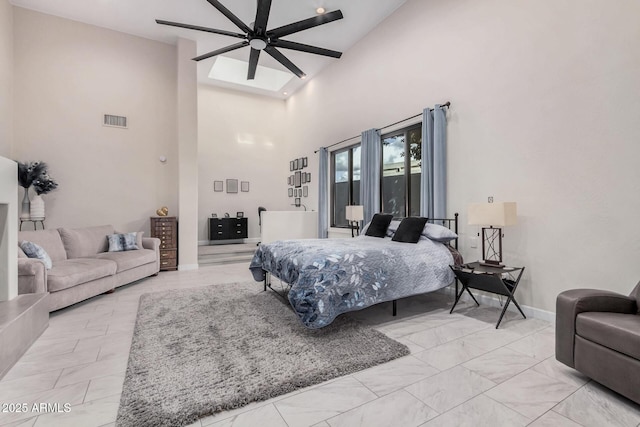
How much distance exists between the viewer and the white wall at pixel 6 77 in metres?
4.55

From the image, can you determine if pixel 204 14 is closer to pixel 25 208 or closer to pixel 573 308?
pixel 25 208

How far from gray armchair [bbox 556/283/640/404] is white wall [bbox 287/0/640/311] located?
84 cm

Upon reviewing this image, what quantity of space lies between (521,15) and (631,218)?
2424 mm

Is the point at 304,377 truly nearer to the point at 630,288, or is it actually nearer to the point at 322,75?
the point at 630,288

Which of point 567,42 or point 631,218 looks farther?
point 567,42

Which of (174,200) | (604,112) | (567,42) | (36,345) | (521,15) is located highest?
(521,15)

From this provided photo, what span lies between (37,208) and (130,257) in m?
1.83

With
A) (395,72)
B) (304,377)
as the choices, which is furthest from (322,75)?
(304,377)

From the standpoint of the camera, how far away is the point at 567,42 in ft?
9.83

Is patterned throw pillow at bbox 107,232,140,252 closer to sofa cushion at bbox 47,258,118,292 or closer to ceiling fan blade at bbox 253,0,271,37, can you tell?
sofa cushion at bbox 47,258,118,292

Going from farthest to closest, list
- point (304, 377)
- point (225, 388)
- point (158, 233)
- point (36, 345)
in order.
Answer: point (158, 233)
point (36, 345)
point (304, 377)
point (225, 388)

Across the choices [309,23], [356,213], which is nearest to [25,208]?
[309,23]

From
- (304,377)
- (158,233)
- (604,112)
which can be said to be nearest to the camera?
(304,377)

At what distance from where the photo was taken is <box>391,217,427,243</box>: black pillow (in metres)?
3.75
